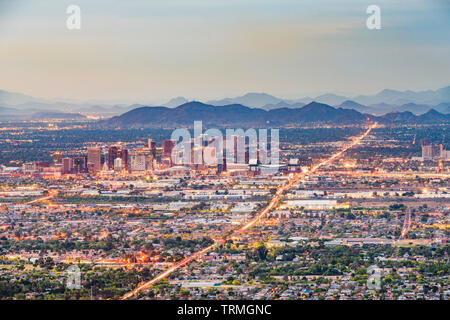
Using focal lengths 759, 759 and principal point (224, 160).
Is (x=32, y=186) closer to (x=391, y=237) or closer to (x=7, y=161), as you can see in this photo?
(x=7, y=161)

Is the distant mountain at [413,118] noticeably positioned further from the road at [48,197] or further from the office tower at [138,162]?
the road at [48,197]

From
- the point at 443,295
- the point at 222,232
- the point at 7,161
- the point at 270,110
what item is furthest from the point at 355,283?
the point at 270,110

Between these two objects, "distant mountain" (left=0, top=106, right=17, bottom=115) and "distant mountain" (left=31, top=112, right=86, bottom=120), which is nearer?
"distant mountain" (left=0, top=106, right=17, bottom=115)

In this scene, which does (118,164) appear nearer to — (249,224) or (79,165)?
(79,165)

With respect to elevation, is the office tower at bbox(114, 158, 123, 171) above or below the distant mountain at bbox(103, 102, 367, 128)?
below

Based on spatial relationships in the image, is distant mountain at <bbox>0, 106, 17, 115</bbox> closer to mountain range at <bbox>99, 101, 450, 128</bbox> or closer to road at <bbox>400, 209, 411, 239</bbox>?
mountain range at <bbox>99, 101, 450, 128</bbox>

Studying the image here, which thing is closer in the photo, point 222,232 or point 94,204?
point 222,232

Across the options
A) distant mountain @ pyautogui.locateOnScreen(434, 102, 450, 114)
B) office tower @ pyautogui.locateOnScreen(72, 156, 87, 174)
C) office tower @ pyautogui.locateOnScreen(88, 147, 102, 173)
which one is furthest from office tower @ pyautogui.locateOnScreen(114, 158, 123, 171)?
distant mountain @ pyautogui.locateOnScreen(434, 102, 450, 114)

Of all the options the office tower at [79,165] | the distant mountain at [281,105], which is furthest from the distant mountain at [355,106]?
the office tower at [79,165]

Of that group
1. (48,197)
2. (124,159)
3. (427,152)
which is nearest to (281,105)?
(427,152)
